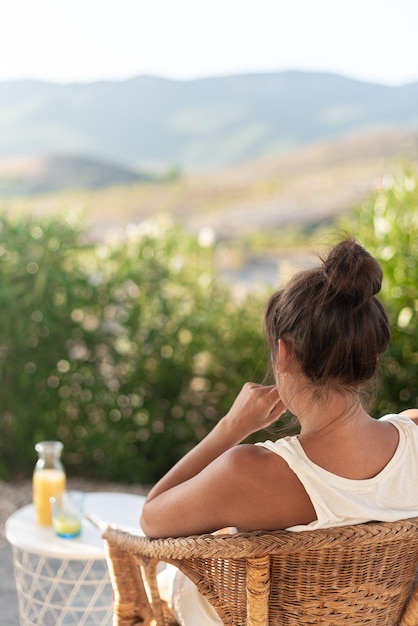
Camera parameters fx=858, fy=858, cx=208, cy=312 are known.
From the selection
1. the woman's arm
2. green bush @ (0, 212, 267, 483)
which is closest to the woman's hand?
the woman's arm

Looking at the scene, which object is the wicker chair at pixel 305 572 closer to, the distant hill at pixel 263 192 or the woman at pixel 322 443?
the woman at pixel 322 443

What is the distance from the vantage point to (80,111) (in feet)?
59.1

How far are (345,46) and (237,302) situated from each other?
13788 mm

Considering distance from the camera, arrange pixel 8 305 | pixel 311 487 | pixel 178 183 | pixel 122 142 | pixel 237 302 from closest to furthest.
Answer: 1. pixel 311 487
2. pixel 8 305
3. pixel 237 302
4. pixel 178 183
5. pixel 122 142

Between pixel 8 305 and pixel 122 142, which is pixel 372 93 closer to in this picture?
pixel 122 142

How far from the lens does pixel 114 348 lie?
3061 mm

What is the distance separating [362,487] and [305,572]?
0.44 ft

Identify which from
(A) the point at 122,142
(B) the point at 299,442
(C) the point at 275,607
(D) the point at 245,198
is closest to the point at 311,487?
(B) the point at 299,442

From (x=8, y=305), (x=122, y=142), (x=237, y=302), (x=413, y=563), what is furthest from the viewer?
(x=122, y=142)

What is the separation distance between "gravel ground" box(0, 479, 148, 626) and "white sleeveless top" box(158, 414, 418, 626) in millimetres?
1385

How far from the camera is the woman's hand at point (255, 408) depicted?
1.21 metres

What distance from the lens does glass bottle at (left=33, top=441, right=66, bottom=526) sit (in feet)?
5.94

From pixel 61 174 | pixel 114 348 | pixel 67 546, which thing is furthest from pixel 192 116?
pixel 67 546

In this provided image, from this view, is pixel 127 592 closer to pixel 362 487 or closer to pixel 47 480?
pixel 362 487
